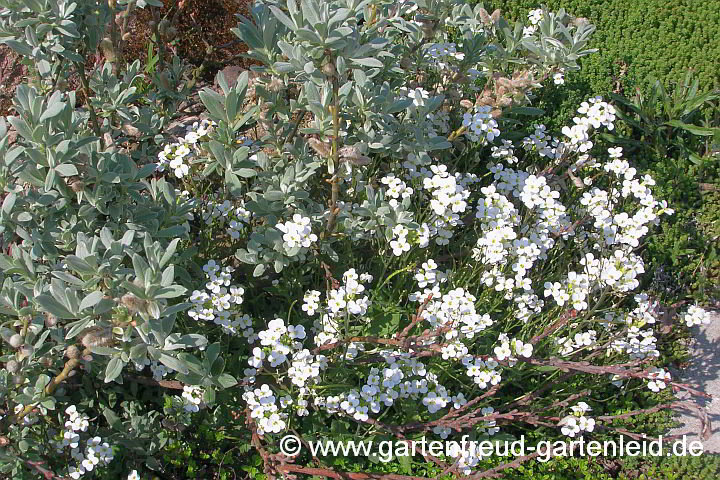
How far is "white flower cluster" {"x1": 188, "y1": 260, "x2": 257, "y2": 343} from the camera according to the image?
8.05ft

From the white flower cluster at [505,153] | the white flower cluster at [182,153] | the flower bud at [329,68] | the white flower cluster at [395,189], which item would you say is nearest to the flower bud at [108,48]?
the white flower cluster at [182,153]

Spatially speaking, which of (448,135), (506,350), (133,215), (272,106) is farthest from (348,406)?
(448,135)

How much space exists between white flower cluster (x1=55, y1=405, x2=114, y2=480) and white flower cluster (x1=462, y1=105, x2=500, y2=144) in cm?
197

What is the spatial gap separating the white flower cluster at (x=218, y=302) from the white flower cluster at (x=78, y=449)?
1.67 feet

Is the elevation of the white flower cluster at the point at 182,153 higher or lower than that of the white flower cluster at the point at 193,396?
higher

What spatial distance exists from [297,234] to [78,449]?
1071mm

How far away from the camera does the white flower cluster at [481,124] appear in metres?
3.09

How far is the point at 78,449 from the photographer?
2.41m

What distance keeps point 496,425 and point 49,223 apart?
191 cm

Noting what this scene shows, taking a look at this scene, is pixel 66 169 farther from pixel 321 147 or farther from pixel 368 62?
pixel 368 62

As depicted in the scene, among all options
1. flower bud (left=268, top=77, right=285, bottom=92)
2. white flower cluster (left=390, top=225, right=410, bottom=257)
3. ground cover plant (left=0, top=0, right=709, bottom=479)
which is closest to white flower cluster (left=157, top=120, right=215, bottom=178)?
ground cover plant (left=0, top=0, right=709, bottom=479)

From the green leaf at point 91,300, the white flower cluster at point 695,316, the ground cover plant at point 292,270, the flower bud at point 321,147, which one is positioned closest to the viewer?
the green leaf at point 91,300

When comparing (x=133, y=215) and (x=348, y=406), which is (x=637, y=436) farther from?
(x=133, y=215)

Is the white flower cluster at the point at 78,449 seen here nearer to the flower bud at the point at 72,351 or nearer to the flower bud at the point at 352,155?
the flower bud at the point at 72,351
